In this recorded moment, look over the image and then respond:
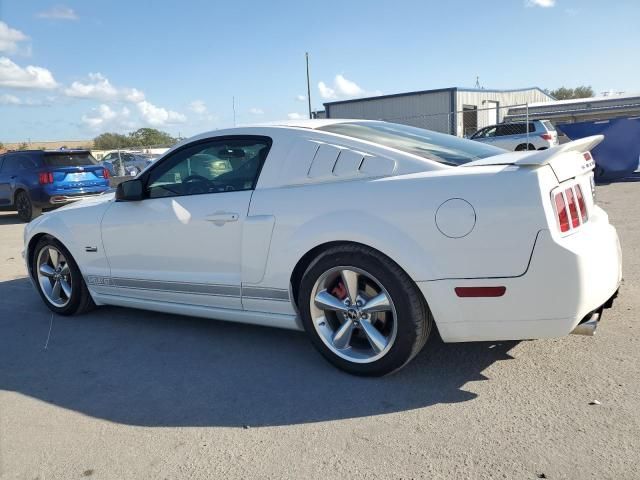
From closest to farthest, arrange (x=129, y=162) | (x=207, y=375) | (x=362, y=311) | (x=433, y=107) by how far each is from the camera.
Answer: (x=362, y=311), (x=207, y=375), (x=129, y=162), (x=433, y=107)

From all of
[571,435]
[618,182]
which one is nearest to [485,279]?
Answer: [571,435]

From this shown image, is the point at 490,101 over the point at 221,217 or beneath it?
over

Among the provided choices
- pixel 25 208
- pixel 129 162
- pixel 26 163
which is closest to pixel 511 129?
pixel 26 163

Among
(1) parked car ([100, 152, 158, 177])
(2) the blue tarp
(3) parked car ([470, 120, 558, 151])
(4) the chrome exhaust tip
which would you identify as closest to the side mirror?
(4) the chrome exhaust tip

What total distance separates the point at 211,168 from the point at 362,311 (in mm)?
1591

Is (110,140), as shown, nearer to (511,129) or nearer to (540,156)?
(511,129)

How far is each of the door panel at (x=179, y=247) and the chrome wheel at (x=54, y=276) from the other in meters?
0.76

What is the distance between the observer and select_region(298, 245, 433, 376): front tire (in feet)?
10.1

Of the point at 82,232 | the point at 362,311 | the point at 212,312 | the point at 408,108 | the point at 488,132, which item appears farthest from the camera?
the point at 408,108

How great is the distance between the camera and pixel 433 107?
1225 inches

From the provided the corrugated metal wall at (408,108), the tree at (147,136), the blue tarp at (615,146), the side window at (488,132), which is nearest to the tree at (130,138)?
the tree at (147,136)

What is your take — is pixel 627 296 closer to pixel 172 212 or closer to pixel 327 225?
pixel 327 225

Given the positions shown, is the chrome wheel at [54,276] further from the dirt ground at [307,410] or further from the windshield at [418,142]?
the windshield at [418,142]

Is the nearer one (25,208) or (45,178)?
(45,178)
